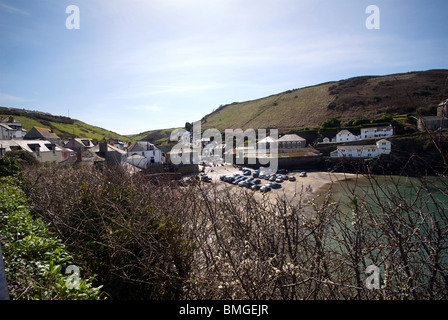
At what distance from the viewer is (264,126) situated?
86.9 m

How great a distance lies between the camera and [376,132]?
5394cm

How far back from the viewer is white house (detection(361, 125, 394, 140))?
52.1 metres

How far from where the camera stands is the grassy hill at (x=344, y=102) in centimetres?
7006

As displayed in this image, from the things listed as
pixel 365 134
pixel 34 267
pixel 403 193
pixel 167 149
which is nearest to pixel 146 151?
pixel 167 149

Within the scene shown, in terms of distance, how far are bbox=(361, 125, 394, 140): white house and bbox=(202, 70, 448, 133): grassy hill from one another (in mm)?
13647

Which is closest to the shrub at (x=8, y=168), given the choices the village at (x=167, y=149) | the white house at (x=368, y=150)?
the village at (x=167, y=149)

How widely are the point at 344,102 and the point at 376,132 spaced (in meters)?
31.1

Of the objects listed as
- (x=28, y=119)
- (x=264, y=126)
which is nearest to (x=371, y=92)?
(x=264, y=126)

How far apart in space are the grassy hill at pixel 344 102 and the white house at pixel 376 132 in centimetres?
1365

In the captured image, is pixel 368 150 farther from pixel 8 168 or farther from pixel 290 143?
pixel 8 168
